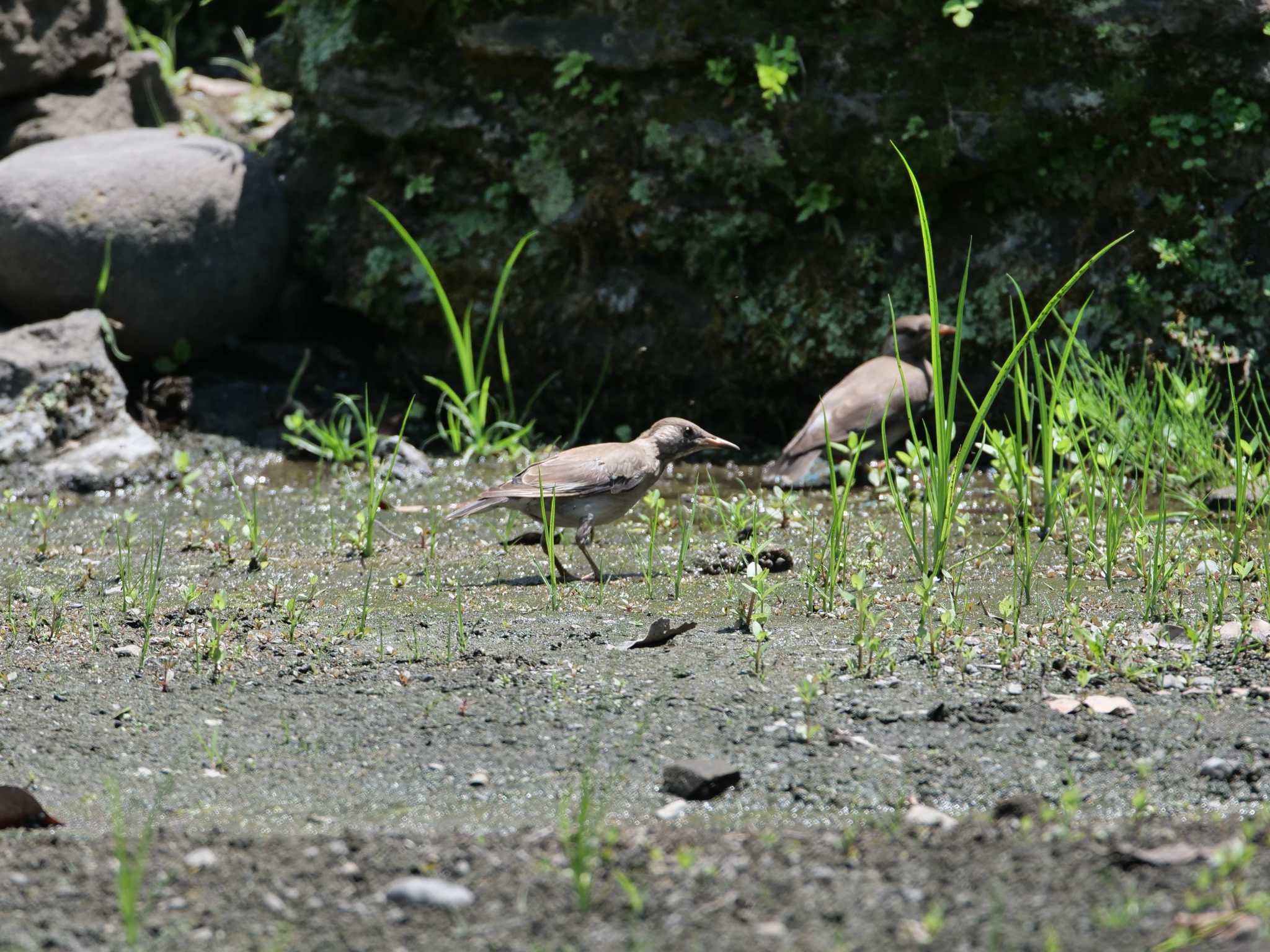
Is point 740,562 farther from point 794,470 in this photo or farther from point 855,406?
point 855,406

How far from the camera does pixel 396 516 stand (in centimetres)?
662

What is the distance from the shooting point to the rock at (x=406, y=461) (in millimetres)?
7312

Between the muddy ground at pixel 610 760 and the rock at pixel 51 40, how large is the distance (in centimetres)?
425

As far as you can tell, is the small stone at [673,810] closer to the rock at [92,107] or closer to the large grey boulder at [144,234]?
the large grey boulder at [144,234]

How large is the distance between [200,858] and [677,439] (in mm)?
3755

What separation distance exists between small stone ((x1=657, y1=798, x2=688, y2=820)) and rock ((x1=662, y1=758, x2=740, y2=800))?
0.8 inches

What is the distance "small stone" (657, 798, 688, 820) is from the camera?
10.8 ft

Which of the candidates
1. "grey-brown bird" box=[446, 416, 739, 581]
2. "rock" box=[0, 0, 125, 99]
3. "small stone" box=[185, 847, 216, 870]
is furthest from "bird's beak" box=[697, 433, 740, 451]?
"rock" box=[0, 0, 125, 99]

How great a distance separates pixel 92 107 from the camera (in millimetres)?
9164

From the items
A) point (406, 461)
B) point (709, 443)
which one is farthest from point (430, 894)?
point (406, 461)

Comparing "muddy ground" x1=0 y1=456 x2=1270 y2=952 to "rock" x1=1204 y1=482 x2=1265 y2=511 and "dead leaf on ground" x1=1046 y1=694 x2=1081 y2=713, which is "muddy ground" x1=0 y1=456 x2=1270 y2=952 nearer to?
"dead leaf on ground" x1=1046 y1=694 x2=1081 y2=713

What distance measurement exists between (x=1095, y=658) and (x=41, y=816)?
2790 millimetres

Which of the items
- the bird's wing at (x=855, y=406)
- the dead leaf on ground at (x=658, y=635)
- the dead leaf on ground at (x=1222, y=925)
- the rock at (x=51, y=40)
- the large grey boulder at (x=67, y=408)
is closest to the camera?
the dead leaf on ground at (x=1222, y=925)

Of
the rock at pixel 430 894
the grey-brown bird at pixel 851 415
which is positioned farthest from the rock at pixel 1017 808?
the grey-brown bird at pixel 851 415
